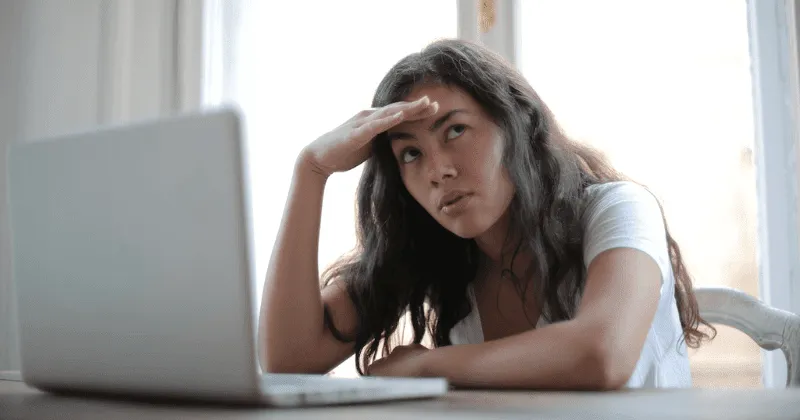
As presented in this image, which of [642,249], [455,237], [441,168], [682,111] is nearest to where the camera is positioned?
[642,249]

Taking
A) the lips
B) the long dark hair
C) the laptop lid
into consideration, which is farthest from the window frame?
the laptop lid

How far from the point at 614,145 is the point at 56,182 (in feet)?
5.91

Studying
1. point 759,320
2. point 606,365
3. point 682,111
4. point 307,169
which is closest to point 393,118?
point 307,169

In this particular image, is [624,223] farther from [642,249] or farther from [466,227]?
[466,227]

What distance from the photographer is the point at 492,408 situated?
0.56 m

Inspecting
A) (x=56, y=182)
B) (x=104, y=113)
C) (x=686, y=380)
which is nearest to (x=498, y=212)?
(x=686, y=380)

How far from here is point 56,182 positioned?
65 cm

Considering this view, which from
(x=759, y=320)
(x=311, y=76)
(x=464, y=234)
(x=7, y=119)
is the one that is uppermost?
(x=311, y=76)

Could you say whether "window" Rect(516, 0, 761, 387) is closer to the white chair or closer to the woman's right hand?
the white chair

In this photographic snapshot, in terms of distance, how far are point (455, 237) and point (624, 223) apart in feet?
1.32

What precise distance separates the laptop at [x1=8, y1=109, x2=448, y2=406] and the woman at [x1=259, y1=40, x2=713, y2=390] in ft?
1.79

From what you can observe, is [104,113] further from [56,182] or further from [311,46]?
[56,182]

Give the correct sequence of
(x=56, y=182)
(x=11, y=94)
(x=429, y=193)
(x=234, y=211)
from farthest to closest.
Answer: (x=11, y=94)
(x=429, y=193)
(x=56, y=182)
(x=234, y=211)

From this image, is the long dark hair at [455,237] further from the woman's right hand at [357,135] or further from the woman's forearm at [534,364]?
the woman's forearm at [534,364]
